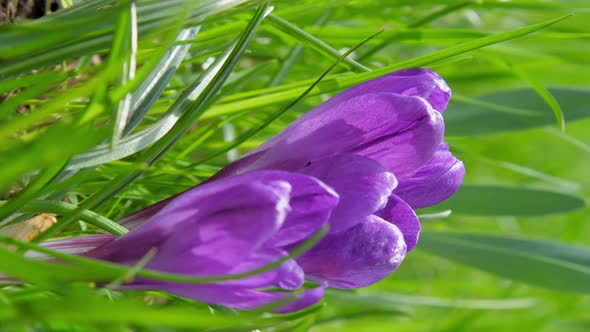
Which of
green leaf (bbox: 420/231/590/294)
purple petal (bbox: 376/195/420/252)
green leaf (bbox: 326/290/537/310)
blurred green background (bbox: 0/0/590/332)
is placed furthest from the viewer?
green leaf (bbox: 326/290/537/310)

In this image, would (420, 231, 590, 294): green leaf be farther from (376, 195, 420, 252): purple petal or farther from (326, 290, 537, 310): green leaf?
(376, 195, 420, 252): purple petal

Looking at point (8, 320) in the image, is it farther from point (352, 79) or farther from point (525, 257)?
point (525, 257)

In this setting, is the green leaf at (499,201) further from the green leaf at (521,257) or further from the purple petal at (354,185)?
the purple petal at (354,185)

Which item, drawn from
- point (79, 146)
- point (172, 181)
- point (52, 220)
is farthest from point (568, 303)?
point (79, 146)

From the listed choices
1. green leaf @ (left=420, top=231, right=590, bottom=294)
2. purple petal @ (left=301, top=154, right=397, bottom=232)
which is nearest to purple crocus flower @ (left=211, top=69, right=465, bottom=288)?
purple petal @ (left=301, top=154, right=397, bottom=232)

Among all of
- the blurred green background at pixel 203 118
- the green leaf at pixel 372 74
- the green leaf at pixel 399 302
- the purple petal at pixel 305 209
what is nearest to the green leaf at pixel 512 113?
the blurred green background at pixel 203 118

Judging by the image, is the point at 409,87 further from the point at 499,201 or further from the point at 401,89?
the point at 499,201

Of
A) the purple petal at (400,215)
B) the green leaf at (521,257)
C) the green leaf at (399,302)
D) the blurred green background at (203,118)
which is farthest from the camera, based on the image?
the green leaf at (399,302)

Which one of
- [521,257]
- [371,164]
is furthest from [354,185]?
[521,257]
